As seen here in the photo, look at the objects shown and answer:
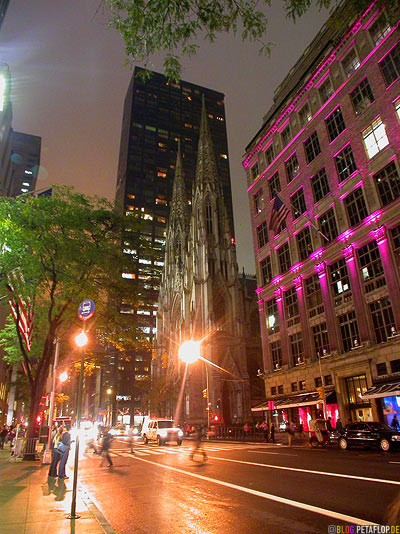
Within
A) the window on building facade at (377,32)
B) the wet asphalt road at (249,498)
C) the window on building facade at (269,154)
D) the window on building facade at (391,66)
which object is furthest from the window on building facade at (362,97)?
the wet asphalt road at (249,498)

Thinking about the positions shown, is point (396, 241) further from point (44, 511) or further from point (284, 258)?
point (44, 511)

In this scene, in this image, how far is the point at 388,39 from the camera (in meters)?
28.9

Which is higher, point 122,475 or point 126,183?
point 126,183

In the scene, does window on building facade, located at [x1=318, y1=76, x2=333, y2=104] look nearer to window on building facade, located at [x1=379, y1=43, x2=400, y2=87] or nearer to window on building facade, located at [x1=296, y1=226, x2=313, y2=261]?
window on building facade, located at [x1=379, y1=43, x2=400, y2=87]

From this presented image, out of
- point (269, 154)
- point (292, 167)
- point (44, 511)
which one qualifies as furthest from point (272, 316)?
point (44, 511)

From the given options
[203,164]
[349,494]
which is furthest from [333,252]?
[203,164]

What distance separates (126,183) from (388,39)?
12781 centimetres

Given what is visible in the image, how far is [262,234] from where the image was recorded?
45281 millimetres

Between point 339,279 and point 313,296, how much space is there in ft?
12.0

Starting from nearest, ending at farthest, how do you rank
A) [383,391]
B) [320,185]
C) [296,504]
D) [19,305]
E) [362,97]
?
[296,504]
[19,305]
[383,391]
[362,97]
[320,185]

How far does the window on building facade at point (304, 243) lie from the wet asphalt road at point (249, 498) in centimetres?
2649

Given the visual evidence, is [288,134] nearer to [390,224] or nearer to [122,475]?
[390,224]

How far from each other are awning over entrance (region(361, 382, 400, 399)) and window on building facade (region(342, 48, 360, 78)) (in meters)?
27.1

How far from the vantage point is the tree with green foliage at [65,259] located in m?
18.3
